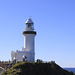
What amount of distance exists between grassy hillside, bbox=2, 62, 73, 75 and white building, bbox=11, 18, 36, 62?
705 cm

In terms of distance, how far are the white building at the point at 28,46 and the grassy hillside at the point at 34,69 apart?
705cm

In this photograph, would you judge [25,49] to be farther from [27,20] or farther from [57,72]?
[57,72]

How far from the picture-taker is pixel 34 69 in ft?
131

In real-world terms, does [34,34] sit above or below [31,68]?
above

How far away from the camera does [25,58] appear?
4731 centimetres

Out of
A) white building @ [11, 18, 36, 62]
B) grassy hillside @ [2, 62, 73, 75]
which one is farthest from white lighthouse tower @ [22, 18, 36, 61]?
grassy hillside @ [2, 62, 73, 75]

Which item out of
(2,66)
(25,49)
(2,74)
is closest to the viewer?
(2,74)

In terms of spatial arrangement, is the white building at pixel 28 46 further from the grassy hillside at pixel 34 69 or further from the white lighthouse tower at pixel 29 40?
the grassy hillside at pixel 34 69

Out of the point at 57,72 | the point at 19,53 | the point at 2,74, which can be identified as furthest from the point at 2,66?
the point at 57,72

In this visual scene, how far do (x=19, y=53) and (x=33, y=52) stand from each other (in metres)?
3.55

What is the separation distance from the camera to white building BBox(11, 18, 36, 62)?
49122 mm

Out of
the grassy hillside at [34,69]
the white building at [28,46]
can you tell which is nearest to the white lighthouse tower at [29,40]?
the white building at [28,46]

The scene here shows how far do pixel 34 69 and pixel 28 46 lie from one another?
11.3 m

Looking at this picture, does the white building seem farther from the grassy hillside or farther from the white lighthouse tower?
the grassy hillside
